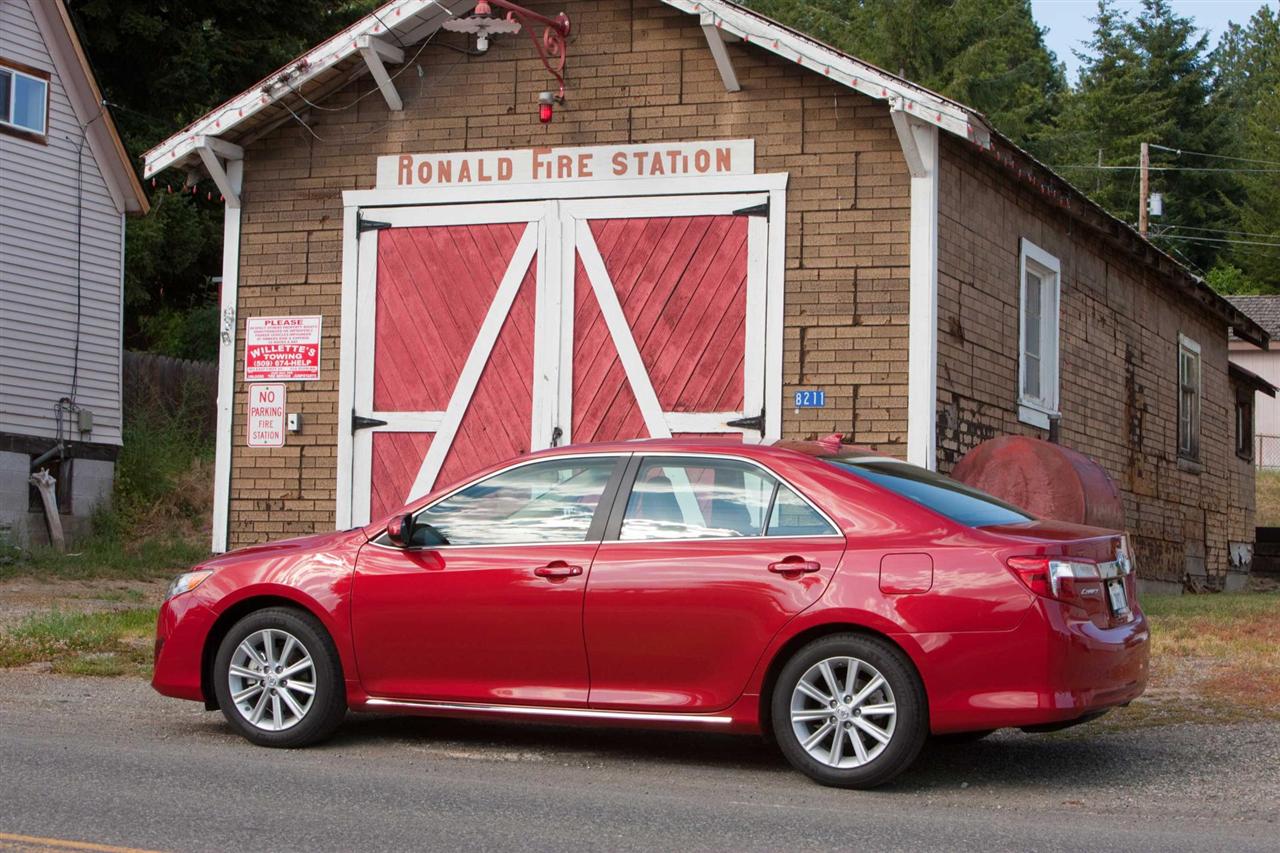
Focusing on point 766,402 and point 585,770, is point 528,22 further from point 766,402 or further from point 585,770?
point 585,770

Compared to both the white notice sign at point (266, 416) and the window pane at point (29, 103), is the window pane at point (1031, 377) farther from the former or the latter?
the window pane at point (29, 103)

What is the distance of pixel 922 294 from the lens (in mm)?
13234

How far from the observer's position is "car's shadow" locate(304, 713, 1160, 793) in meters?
7.77

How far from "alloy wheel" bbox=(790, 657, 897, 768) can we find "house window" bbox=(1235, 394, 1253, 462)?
2051 centimetres

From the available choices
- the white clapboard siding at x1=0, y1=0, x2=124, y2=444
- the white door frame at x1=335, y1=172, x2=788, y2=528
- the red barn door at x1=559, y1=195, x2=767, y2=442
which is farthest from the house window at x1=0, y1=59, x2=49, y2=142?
the red barn door at x1=559, y1=195, x2=767, y2=442

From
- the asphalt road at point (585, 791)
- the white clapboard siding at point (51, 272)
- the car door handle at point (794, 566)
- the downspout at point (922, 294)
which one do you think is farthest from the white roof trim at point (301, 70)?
the white clapboard siding at point (51, 272)

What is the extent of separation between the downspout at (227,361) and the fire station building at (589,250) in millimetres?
26

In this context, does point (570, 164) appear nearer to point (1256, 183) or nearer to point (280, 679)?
point (280, 679)

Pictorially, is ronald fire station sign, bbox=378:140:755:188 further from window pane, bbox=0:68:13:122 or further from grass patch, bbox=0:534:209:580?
window pane, bbox=0:68:13:122

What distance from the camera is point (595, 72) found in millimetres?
14266

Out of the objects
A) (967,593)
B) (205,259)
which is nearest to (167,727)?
(967,593)

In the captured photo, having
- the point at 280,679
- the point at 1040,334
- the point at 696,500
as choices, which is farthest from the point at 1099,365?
the point at 280,679

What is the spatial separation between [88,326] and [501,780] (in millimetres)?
19398

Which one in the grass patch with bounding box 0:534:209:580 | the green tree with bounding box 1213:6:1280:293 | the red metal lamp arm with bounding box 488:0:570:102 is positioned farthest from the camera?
the green tree with bounding box 1213:6:1280:293
